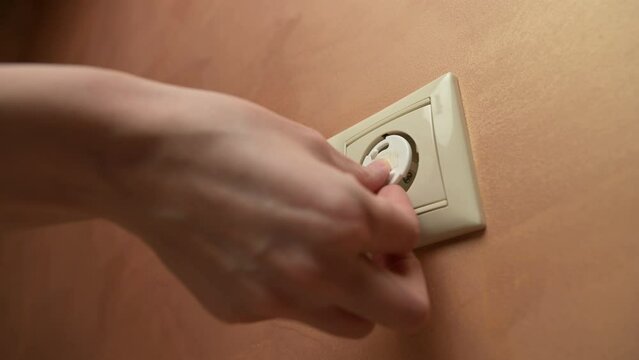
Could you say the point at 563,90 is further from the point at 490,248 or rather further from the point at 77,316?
the point at 77,316

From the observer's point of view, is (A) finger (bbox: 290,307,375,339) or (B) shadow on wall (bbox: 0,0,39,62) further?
(B) shadow on wall (bbox: 0,0,39,62)

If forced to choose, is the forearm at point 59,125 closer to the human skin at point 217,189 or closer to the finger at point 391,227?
the human skin at point 217,189

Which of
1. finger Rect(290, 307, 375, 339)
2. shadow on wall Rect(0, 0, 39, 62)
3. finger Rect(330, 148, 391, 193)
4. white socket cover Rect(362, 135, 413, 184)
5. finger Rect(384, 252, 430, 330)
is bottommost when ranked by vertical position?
finger Rect(290, 307, 375, 339)

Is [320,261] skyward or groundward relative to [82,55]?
groundward

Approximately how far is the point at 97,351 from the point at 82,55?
2.10 feet

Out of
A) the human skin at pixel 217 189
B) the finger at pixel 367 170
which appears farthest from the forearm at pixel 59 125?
the finger at pixel 367 170

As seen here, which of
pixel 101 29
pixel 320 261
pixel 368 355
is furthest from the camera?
pixel 101 29

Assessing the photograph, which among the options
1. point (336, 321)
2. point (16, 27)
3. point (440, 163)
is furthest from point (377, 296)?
point (16, 27)

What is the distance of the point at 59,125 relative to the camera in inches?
11.1

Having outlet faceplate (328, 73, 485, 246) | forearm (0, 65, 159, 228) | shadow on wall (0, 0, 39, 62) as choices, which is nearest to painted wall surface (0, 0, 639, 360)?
outlet faceplate (328, 73, 485, 246)

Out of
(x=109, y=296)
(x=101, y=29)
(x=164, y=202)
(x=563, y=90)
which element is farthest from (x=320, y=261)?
(x=101, y=29)

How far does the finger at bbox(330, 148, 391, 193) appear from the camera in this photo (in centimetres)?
33

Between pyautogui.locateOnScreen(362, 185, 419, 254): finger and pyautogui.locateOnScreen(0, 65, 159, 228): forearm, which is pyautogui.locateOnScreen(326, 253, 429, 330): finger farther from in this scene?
pyautogui.locateOnScreen(0, 65, 159, 228): forearm

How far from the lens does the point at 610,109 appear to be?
316 mm
